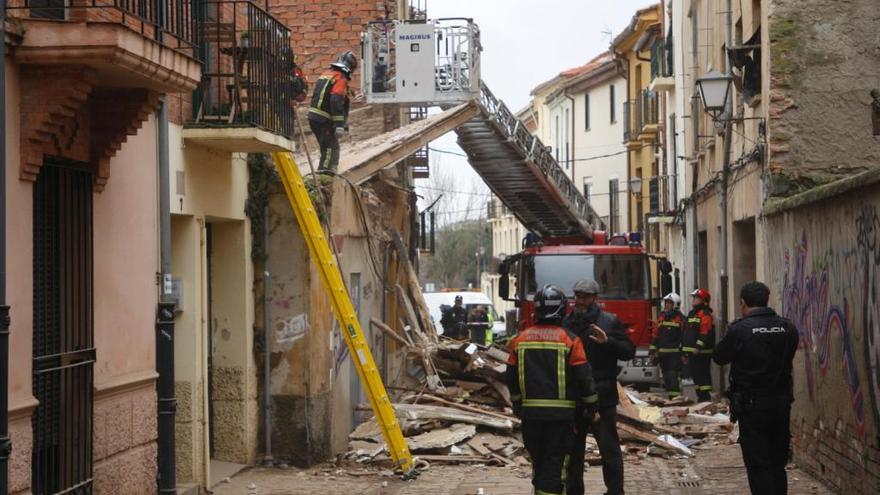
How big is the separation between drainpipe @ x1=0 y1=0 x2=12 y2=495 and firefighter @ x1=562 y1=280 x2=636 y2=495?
498cm

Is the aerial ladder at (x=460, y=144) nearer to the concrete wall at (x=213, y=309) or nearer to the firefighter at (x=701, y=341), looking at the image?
the concrete wall at (x=213, y=309)

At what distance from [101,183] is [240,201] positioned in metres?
4.23

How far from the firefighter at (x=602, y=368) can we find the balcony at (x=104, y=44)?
3613 millimetres

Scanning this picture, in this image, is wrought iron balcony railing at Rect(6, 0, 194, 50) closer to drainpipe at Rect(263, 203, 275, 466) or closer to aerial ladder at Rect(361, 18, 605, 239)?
drainpipe at Rect(263, 203, 275, 466)

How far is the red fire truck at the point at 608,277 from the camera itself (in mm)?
22500

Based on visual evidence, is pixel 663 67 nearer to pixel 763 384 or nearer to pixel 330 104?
pixel 330 104

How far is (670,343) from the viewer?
896 inches

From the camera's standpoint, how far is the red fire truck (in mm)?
22500

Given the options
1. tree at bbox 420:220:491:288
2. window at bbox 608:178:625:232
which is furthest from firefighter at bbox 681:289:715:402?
tree at bbox 420:220:491:288

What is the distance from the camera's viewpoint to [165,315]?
10711 millimetres

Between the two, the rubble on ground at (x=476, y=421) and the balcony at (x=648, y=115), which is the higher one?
the balcony at (x=648, y=115)

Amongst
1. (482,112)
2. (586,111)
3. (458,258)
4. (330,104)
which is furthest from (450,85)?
(458,258)

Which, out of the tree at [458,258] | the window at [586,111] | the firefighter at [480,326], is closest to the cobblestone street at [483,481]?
the firefighter at [480,326]

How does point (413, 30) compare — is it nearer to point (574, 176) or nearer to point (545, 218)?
→ point (545, 218)
